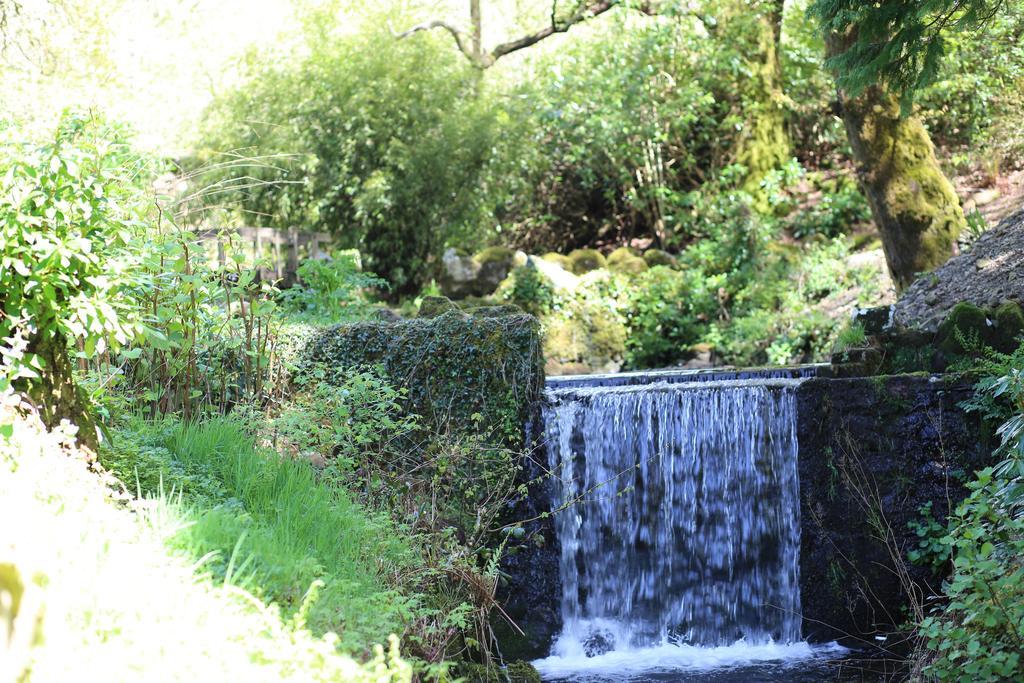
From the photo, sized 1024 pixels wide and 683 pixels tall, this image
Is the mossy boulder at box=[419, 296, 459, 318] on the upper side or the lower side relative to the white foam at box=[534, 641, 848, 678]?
upper

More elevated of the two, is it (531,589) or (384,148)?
(384,148)

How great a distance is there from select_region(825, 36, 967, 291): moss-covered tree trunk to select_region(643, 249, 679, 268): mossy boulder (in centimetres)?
390

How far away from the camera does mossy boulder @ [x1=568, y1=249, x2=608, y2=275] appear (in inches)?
562

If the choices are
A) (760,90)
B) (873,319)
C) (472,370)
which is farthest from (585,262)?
(472,370)

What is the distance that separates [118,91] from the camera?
16562mm

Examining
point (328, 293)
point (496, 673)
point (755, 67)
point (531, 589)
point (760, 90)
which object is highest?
point (755, 67)

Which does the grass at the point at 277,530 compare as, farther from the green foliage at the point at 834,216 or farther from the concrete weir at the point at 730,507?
the green foliage at the point at 834,216

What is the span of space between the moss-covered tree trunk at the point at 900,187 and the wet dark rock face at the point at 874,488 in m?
3.49

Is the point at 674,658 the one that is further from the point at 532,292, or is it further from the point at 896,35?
the point at 532,292

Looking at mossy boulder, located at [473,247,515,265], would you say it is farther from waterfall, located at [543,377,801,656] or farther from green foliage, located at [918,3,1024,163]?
waterfall, located at [543,377,801,656]

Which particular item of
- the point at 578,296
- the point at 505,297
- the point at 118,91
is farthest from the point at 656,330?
the point at 118,91

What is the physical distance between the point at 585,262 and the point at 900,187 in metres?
4.94

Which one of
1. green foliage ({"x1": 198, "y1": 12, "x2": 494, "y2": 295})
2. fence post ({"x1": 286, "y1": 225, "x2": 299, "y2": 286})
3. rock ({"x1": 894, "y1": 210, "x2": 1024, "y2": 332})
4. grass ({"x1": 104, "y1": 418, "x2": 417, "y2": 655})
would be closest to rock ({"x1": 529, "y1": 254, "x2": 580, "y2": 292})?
green foliage ({"x1": 198, "y1": 12, "x2": 494, "y2": 295})

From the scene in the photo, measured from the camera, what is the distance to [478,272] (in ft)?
46.6
